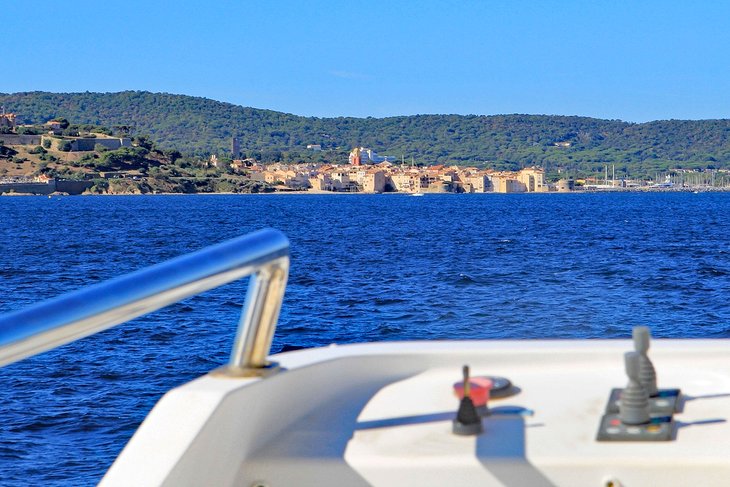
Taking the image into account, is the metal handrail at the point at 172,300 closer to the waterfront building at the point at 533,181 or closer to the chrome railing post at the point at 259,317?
the chrome railing post at the point at 259,317

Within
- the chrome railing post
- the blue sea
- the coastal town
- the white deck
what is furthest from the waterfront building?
the chrome railing post

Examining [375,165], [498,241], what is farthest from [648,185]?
[498,241]

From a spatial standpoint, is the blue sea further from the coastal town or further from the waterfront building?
the waterfront building

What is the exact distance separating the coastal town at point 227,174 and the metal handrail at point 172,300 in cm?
14766

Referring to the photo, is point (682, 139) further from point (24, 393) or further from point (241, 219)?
point (24, 393)

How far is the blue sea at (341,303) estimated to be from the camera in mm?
12719

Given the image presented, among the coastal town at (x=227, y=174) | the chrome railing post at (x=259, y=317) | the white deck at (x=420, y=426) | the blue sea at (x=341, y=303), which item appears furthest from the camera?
the coastal town at (x=227, y=174)

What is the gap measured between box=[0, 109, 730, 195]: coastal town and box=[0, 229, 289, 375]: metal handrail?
14766 cm

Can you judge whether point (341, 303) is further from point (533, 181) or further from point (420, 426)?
point (533, 181)

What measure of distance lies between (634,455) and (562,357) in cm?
69

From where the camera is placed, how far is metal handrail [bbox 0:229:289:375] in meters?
1.35

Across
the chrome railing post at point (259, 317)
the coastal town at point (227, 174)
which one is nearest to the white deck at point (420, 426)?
the chrome railing post at point (259, 317)

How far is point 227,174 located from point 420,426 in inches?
6384

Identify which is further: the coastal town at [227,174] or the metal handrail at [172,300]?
the coastal town at [227,174]
